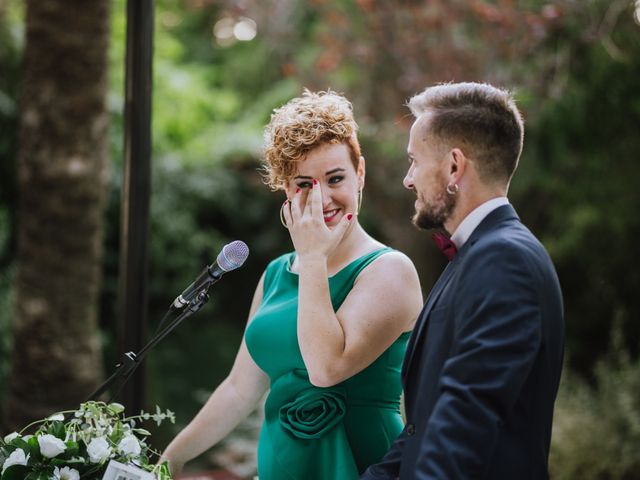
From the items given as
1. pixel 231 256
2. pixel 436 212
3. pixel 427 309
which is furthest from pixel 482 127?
pixel 231 256

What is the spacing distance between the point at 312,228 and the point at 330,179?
0.76 feet

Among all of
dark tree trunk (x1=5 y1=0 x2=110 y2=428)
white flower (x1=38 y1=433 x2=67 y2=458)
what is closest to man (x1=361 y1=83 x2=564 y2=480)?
white flower (x1=38 y1=433 x2=67 y2=458)

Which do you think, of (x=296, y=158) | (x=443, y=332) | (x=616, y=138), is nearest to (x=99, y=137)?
(x=296, y=158)

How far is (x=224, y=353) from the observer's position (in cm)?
1086

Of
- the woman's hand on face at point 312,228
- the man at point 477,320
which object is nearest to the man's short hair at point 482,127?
the man at point 477,320

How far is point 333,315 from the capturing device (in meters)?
2.13

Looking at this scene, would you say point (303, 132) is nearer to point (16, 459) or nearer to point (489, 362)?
point (489, 362)

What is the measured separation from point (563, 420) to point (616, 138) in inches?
120

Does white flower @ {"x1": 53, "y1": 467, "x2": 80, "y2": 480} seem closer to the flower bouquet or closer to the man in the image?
the flower bouquet

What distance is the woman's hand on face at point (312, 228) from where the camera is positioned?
7.07ft

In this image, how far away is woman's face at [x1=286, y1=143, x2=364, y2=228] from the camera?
2336 mm

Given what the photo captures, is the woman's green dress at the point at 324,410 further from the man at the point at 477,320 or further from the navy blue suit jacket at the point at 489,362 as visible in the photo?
the navy blue suit jacket at the point at 489,362

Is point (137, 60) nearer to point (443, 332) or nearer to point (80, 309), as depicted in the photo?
point (443, 332)

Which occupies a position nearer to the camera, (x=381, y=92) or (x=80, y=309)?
(x=80, y=309)
